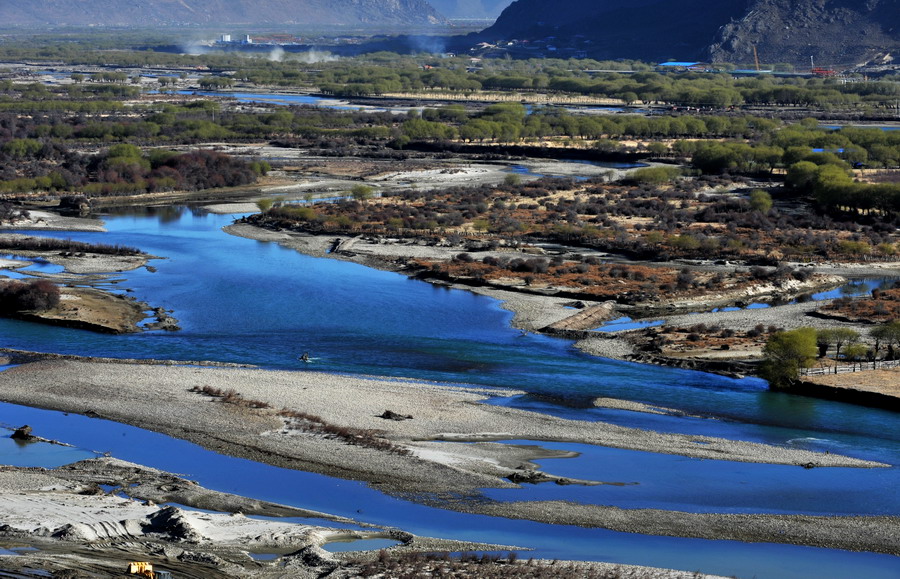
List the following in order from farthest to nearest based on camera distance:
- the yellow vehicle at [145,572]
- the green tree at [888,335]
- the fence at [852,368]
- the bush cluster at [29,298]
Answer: the bush cluster at [29,298]
the green tree at [888,335]
the fence at [852,368]
the yellow vehicle at [145,572]

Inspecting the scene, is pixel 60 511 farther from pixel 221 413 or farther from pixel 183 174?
pixel 183 174

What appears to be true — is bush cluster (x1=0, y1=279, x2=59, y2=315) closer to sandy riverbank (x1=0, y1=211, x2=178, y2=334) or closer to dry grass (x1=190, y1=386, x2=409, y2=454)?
sandy riverbank (x1=0, y1=211, x2=178, y2=334)

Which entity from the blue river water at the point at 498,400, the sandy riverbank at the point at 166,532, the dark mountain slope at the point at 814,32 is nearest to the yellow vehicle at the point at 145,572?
the sandy riverbank at the point at 166,532

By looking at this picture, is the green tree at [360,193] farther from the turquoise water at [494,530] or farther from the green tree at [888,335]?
the turquoise water at [494,530]

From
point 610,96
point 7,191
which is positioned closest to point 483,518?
point 7,191

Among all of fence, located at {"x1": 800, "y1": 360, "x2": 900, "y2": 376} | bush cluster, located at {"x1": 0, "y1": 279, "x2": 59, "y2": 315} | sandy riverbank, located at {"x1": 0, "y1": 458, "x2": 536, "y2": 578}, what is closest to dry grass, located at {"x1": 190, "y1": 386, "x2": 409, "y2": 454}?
sandy riverbank, located at {"x1": 0, "y1": 458, "x2": 536, "y2": 578}

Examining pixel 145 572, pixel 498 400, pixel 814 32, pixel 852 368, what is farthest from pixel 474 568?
pixel 814 32

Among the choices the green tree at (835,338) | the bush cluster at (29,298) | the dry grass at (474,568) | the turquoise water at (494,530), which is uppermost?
the green tree at (835,338)
